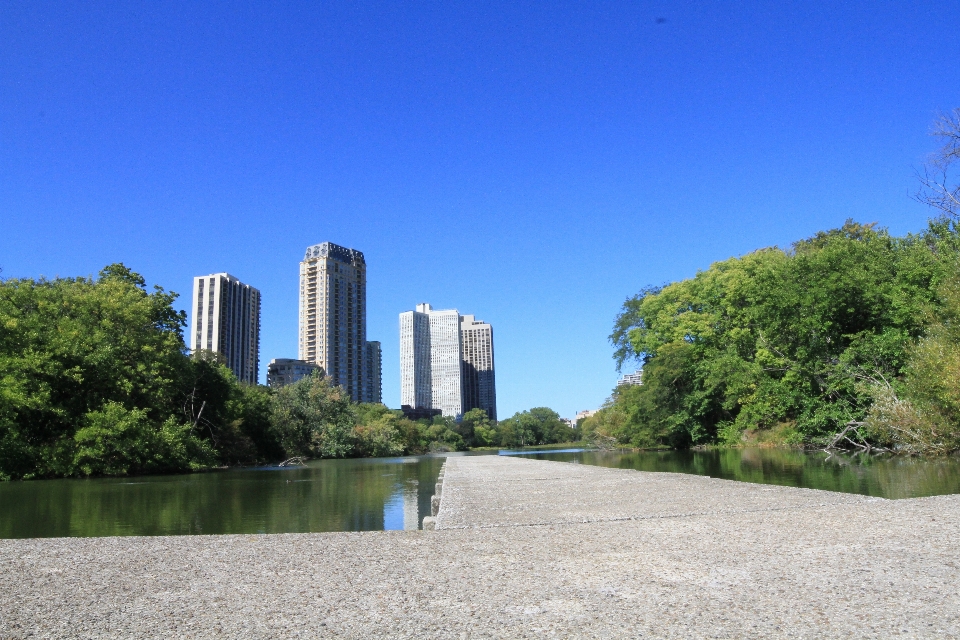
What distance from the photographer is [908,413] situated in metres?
18.5

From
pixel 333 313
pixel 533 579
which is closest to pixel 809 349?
pixel 533 579

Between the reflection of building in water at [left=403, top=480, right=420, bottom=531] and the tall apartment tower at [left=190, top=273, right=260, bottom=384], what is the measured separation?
86564 mm

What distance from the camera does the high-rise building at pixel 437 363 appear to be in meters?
177

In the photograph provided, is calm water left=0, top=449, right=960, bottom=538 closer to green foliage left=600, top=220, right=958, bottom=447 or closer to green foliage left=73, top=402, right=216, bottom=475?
green foliage left=600, top=220, right=958, bottom=447

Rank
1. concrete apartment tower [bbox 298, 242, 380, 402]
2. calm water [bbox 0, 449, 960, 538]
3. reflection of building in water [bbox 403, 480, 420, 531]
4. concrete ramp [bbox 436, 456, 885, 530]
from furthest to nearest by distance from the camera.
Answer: concrete apartment tower [bbox 298, 242, 380, 402] < reflection of building in water [bbox 403, 480, 420, 531] < calm water [bbox 0, 449, 960, 538] < concrete ramp [bbox 436, 456, 885, 530]

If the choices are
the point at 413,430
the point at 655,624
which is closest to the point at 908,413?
the point at 655,624

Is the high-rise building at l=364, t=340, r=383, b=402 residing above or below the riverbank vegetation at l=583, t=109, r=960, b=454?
above

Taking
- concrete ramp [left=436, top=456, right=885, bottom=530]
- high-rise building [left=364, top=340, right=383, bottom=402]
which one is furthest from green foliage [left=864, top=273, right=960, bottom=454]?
high-rise building [left=364, top=340, right=383, bottom=402]

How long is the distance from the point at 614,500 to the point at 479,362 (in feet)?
599

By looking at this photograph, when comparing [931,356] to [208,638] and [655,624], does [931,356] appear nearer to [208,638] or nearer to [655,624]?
[655,624]

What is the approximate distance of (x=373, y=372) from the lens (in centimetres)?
13550

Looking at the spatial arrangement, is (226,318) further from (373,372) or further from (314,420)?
(314,420)

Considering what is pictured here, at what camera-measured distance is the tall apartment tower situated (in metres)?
99.9

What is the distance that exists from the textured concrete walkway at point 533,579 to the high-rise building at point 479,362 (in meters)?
179
